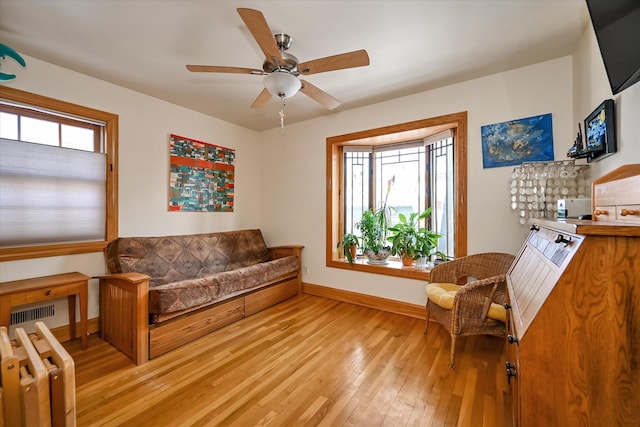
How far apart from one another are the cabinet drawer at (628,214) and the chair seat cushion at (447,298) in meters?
1.08

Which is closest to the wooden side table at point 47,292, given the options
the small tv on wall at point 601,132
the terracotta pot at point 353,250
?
the terracotta pot at point 353,250

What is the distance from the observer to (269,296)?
10.5 ft

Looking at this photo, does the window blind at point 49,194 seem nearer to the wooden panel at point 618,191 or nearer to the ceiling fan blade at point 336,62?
the ceiling fan blade at point 336,62

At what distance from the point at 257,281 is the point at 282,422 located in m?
1.67

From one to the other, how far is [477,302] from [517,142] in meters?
1.57

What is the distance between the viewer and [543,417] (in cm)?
82

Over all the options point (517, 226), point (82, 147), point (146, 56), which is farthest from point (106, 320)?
point (517, 226)

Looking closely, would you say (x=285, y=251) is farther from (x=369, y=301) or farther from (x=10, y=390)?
(x=10, y=390)

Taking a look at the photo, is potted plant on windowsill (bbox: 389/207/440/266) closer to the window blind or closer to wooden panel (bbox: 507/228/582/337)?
wooden panel (bbox: 507/228/582/337)

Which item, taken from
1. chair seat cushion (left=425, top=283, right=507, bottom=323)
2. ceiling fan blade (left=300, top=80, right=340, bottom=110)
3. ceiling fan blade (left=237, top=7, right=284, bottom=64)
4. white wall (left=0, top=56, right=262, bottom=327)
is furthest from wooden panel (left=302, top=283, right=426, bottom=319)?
ceiling fan blade (left=237, top=7, right=284, bottom=64)

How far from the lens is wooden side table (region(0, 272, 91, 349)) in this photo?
1860 mm

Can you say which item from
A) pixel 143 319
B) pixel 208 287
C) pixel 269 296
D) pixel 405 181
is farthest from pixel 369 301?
pixel 143 319

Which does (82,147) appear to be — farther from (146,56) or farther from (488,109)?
(488,109)

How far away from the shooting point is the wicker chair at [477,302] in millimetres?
1924
